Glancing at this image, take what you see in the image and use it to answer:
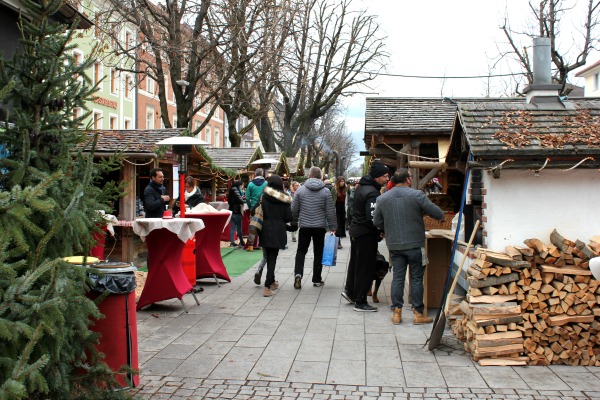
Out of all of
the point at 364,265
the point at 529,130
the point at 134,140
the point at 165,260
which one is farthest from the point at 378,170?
the point at 134,140

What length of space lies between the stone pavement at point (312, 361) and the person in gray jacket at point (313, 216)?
134 centimetres

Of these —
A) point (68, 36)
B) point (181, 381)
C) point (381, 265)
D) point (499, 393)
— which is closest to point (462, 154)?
point (381, 265)

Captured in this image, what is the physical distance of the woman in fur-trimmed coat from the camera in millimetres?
9648

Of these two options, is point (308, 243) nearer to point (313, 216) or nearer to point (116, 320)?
point (313, 216)

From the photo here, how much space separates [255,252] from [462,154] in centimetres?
873

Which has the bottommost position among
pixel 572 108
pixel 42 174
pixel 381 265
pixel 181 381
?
pixel 181 381

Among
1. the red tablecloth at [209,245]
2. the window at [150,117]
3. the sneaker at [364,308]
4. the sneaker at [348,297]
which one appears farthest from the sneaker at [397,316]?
the window at [150,117]

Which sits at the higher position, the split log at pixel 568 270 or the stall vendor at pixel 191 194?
the stall vendor at pixel 191 194

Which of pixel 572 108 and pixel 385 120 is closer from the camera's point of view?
pixel 572 108

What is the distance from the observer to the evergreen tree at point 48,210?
3104 mm

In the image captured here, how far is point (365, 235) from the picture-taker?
8461 millimetres

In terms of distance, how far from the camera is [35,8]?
14.1 ft

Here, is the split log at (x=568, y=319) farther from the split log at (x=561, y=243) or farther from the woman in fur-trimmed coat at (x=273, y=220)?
the woman in fur-trimmed coat at (x=273, y=220)

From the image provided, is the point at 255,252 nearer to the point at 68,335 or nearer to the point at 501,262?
the point at 501,262
